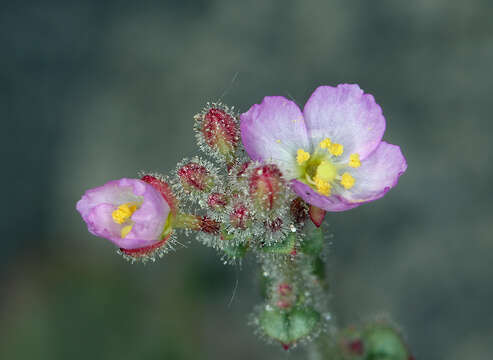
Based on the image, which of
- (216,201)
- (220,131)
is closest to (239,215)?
(216,201)

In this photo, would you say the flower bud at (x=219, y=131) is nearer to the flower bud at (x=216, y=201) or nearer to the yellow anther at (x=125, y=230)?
the flower bud at (x=216, y=201)

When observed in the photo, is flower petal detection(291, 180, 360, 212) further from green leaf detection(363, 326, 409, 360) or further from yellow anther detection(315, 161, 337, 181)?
green leaf detection(363, 326, 409, 360)

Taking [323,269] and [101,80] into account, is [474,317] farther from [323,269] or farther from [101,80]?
[101,80]

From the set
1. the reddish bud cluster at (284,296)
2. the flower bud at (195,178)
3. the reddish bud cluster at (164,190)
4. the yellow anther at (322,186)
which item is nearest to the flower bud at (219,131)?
the flower bud at (195,178)

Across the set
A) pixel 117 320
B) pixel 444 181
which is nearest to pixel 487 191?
pixel 444 181

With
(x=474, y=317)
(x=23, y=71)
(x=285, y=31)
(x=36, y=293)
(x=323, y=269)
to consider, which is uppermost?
(x=285, y=31)

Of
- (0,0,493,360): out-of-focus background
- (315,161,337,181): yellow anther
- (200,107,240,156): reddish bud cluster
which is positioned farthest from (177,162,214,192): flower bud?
(0,0,493,360): out-of-focus background
